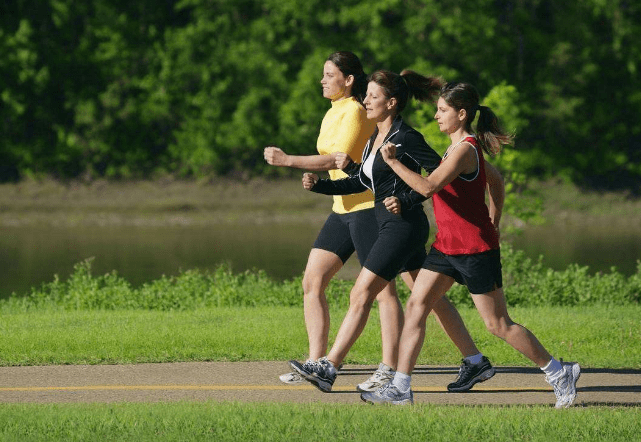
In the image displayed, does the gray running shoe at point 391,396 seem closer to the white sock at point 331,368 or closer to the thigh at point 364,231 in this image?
the white sock at point 331,368

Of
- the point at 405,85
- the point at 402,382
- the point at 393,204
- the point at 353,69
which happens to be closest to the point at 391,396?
the point at 402,382

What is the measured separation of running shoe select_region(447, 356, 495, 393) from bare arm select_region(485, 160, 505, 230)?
900 mm

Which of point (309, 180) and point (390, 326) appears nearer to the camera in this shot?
point (309, 180)

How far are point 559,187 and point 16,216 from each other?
1451cm

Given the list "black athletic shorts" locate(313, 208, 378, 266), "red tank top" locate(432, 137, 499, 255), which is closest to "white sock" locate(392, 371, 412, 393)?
"red tank top" locate(432, 137, 499, 255)

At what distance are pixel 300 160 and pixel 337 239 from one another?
629 millimetres

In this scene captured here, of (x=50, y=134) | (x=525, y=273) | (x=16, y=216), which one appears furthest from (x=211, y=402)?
(x=50, y=134)

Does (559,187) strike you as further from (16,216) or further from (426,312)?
(426,312)

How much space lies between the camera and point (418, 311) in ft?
24.4

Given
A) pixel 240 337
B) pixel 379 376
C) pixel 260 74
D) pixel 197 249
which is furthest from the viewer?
pixel 260 74

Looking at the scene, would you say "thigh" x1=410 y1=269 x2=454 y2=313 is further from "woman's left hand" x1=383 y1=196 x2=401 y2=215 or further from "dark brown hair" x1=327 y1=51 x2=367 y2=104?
"dark brown hair" x1=327 y1=51 x2=367 y2=104

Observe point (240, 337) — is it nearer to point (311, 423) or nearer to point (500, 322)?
point (500, 322)

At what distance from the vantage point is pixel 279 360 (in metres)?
9.16

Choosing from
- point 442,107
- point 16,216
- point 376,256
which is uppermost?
point 442,107
